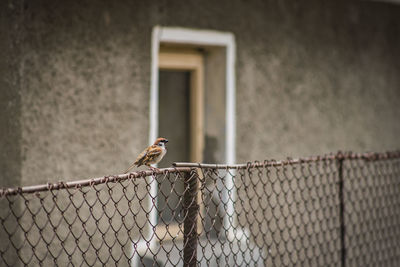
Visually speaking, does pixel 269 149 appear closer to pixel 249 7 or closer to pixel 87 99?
pixel 249 7

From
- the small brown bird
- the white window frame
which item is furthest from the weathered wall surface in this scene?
the small brown bird

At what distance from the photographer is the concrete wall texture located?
13.2 feet

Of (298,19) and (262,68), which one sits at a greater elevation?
(298,19)

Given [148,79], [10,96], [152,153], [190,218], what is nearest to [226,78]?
[148,79]

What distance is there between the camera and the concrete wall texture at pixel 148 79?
4.02m

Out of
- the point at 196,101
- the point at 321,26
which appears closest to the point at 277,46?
the point at 321,26

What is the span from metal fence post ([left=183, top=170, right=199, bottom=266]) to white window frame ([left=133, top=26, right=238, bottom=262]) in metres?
2.10

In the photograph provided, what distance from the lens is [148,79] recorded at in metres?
4.54

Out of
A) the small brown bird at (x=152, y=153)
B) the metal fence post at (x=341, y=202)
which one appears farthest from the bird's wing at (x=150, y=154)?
the metal fence post at (x=341, y=202)

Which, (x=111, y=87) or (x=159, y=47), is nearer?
(x=111, y=87)

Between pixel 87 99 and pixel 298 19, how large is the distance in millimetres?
2449

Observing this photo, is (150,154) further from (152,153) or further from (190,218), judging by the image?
(190,218)

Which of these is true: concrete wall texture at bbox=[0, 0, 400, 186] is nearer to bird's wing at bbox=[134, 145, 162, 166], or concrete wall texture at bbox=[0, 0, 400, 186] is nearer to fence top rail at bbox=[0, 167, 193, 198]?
bird's wing at bbox=[134, 145, 162, 166]

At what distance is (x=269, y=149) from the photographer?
519cm
